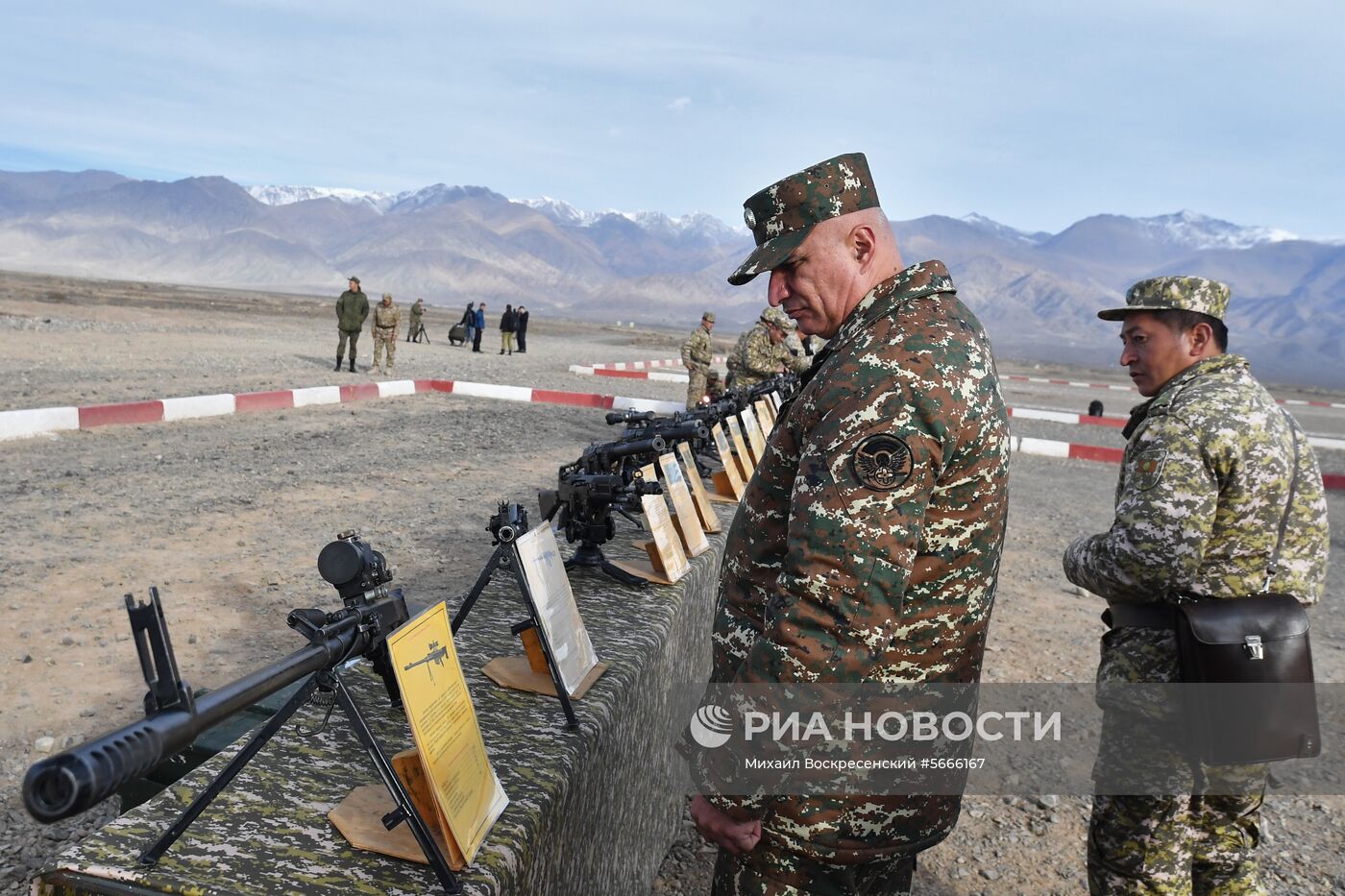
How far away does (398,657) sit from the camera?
160cm

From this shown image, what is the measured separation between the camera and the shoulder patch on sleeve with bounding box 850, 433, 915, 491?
5.18ft

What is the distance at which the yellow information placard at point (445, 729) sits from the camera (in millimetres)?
1622

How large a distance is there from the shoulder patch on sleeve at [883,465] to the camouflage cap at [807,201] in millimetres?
417

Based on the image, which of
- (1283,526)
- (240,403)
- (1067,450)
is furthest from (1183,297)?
(1067,450)

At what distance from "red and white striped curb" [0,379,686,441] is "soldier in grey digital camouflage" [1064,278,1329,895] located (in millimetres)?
6107

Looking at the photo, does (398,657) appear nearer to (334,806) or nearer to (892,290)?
(334,806)

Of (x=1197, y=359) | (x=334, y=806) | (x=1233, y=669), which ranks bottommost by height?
(x=334, y=806)

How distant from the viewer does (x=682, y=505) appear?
3.98 metres

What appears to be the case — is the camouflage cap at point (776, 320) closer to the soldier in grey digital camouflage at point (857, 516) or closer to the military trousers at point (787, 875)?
the soldier in grey digital camouflage at point (857, 516)

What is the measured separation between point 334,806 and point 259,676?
0.65 metres

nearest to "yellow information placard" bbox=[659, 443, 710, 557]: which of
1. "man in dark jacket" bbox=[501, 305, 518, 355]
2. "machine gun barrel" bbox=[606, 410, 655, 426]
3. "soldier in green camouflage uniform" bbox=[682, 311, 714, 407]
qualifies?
"machine gun barrel" bbox=[606, 410, 655, 426]

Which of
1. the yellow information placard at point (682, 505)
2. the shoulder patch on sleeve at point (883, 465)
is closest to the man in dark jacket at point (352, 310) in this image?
the yellow information placard at point (682, 505)

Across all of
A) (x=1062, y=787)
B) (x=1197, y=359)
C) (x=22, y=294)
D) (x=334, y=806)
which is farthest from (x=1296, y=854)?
(x=22, y=294)

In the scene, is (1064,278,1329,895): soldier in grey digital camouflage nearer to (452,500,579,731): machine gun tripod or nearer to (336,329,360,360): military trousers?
(452,500,579,731): machine gun tripod
